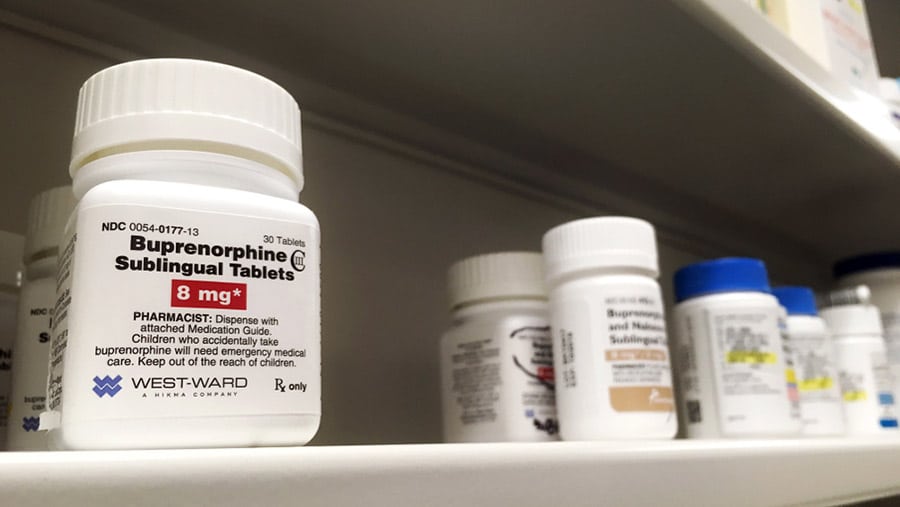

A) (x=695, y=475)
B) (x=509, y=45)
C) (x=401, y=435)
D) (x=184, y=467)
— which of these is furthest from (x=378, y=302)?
(x=184, y=467)

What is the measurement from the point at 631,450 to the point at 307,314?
154 mm

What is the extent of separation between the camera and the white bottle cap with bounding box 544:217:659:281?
493 mm

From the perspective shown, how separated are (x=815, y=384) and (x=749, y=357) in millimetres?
144

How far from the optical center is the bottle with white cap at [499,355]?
505 millimetres

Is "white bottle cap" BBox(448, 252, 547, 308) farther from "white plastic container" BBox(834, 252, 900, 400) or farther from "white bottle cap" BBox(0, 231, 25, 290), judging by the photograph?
"white plastic container" BBox(834, 252, 900, 400)

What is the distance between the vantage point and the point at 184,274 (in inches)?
10.9

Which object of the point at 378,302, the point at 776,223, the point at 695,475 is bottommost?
the point at 695,475

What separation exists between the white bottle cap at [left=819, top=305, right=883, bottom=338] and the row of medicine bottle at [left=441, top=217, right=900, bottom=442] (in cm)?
12

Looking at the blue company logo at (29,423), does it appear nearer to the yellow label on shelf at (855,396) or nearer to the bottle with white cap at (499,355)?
the bottle with white cap at (499,355)

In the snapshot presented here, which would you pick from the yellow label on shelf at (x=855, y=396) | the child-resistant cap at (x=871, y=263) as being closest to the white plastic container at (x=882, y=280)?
the child-resistant cap at (x=871, y=263)

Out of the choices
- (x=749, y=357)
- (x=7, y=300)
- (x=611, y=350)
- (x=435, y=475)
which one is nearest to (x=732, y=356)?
(x=749, y=357)

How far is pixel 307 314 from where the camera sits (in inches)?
11.9

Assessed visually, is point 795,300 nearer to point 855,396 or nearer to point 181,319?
point 855,396

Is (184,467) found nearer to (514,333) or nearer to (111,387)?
(111,387)
